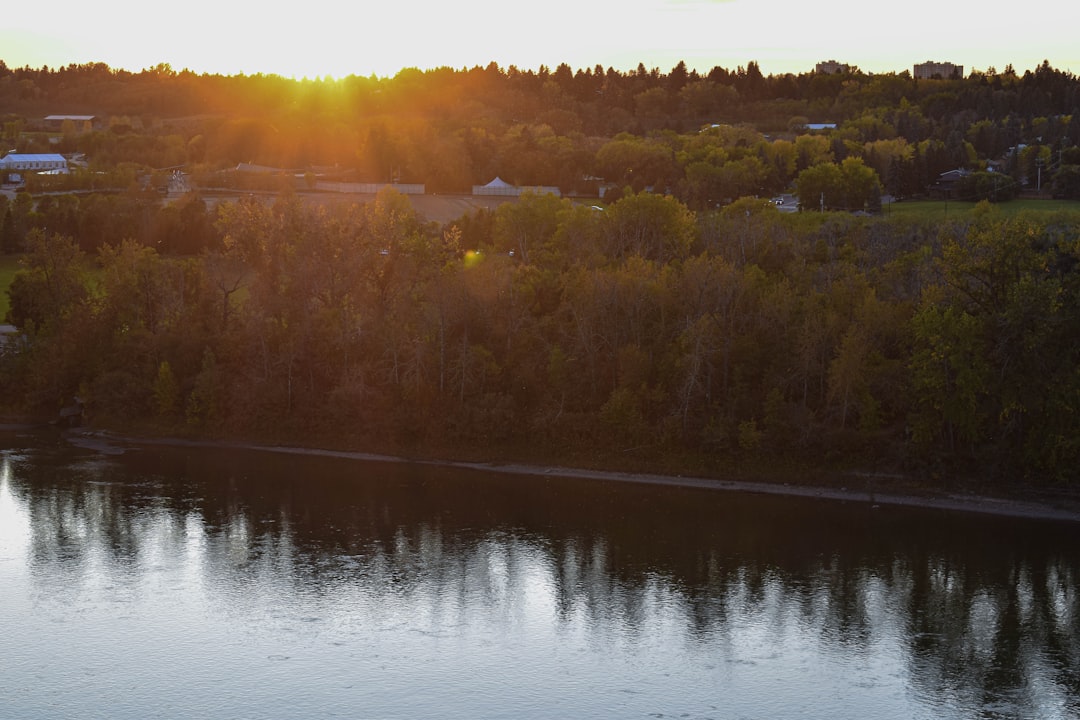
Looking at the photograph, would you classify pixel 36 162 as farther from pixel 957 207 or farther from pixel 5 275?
pixel 957 207

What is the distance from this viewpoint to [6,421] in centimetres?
3559

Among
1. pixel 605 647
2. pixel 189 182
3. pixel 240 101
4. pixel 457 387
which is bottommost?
pixel 605 647

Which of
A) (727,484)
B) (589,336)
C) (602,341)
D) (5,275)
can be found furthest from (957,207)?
(5,275)

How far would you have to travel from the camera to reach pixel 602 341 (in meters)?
31.8

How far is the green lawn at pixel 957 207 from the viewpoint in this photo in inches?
2030

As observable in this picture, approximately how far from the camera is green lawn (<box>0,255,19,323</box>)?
4472 cm

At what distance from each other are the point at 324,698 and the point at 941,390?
1677cm

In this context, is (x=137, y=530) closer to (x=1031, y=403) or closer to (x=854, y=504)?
(x=854, y=504)

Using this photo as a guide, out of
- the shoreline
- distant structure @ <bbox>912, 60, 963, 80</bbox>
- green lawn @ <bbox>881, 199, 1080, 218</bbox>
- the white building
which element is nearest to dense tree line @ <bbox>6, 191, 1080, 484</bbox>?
the shoreline

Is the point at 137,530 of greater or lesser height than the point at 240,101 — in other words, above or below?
below

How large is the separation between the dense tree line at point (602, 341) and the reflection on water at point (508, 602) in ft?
7.26

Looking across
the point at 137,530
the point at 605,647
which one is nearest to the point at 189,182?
the point at 137,530

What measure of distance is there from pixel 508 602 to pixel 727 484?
908cm

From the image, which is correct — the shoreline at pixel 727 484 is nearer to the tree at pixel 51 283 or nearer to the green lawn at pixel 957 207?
the tree at pixel 51 283
